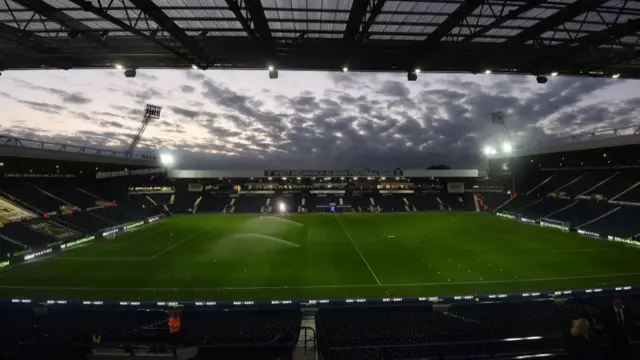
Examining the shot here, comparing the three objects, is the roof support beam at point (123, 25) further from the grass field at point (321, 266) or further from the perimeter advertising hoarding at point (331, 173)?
the perimeter advertising hoarding at point (331, 173)

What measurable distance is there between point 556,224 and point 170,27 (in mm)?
48295

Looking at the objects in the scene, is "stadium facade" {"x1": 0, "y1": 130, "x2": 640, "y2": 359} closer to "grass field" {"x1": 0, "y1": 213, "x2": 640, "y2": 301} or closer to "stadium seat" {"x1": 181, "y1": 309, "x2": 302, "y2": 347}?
"stadium seat" {"x1": 181, "y1": 309, "x2": 302, "y2": 347}

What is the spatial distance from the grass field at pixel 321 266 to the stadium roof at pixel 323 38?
41.7ft

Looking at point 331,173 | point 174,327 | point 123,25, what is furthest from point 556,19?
point 331,173

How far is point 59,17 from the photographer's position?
8.32 m

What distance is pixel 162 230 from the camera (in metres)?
42.2

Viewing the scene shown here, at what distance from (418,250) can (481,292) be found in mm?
11596

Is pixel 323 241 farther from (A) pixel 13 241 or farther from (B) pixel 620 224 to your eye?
(B) pixel 620 224

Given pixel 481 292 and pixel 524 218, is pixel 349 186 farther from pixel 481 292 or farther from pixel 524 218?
pixel 481 292

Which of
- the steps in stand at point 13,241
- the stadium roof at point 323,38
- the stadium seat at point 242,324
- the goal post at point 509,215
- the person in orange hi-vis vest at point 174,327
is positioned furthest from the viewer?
the goal post at point 509,215

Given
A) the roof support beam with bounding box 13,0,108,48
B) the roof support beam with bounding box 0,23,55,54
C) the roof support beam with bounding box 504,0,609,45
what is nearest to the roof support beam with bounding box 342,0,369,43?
the roof support beam with bounding box 504,0,609,45

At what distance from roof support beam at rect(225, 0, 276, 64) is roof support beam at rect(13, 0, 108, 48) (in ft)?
13.9

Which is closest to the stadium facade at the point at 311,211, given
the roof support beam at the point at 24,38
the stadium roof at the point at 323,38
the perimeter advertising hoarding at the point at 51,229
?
the perimeter advertising hoarding at the point at 51,229

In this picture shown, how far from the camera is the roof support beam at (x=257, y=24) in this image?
23.2 feet
